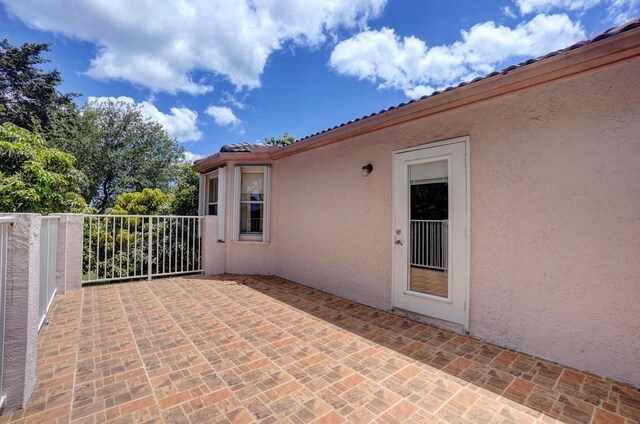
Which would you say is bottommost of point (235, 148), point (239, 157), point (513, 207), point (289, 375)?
point (289, 375)

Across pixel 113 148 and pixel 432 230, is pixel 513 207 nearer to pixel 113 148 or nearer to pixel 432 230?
pixel 432 230

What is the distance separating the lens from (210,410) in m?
2.28

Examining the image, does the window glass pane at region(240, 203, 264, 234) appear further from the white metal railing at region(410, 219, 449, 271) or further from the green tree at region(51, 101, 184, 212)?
the green tree at region(51, 101, 184, 212)

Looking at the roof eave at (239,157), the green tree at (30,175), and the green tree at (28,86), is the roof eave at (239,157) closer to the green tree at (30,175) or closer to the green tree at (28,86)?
the green tree at (30,175)

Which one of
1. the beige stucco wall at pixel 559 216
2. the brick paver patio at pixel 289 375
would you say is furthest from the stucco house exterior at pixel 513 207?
the brick paver patio at pixel 289 375

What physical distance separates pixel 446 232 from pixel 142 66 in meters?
18.0

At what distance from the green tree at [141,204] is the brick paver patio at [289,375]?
4962mm

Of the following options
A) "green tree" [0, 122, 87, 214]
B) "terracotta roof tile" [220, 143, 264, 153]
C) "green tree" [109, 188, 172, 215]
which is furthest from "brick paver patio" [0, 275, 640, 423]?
"green tree" [109, 188, 172, 215]

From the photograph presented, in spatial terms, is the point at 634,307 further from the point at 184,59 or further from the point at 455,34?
the point at 184,59

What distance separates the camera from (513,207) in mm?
3455

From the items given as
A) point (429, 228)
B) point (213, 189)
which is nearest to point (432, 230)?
point (429, 228)

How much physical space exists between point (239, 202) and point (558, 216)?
6600mm

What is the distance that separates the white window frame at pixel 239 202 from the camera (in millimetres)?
7551

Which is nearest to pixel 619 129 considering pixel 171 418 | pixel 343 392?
pixel 343 392
